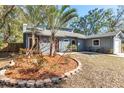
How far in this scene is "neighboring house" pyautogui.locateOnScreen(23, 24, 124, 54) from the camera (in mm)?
17125

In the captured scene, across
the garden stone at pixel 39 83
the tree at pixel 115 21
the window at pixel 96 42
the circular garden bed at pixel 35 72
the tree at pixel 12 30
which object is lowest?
the garden stone at pixel 39 83

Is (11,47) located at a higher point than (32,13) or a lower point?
lower

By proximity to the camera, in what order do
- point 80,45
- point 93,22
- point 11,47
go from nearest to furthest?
point 11,47, point 80,45, point 93,22

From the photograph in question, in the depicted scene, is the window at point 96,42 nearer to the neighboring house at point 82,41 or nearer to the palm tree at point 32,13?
the neighboring house at point 82,41

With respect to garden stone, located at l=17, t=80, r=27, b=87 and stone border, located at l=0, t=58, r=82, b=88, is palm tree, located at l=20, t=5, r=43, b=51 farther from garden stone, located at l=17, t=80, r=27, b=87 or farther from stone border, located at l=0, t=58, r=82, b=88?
garden stone, located at l=17, t=80, r=27, b=87

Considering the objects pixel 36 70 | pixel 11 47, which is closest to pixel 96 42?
pixel 11 47

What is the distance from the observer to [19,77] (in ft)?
24.2

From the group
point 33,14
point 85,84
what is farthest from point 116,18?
point 85,84

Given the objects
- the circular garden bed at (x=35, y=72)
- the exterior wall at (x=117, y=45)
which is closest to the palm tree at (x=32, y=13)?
the circular garden bed at (x=35, y=72)

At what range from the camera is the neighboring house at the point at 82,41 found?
17125 mm

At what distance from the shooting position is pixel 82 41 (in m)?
21.8

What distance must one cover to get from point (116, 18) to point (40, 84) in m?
30.6

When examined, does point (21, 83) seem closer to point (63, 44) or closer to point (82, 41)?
point (63, 44)

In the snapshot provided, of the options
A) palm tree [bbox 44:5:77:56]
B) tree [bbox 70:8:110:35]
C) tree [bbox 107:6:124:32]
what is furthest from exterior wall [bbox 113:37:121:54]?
tree [bbox 70:8:110:35]
